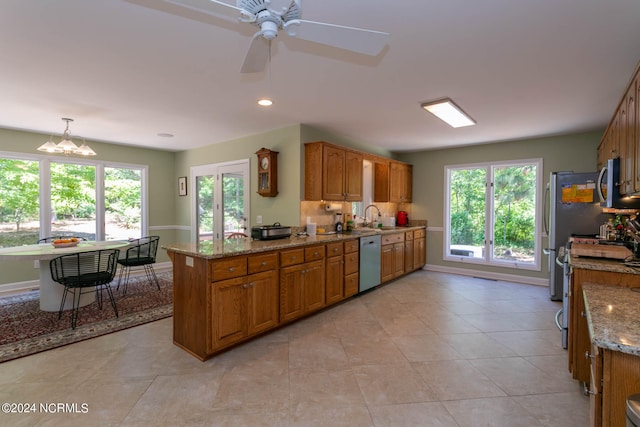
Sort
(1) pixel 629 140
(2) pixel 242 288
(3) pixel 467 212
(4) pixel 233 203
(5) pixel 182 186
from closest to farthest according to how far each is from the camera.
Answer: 1. (1) pixel 629 140
2. (2) pixel 242 288
3. (4) pixel 233 203
4. (3) pixel 467 212
5. (5) pixel 182 186

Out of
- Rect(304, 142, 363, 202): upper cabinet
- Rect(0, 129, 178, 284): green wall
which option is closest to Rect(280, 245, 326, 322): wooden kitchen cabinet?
Rect(304, 142, 363, 202): upper cabinet

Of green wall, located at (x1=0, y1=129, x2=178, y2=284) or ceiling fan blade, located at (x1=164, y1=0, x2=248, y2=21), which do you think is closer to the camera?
ceiling fan blade, located at (x1=164, y1=0, x2=248, y2=21)

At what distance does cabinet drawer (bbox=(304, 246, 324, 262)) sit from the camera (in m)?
3.46

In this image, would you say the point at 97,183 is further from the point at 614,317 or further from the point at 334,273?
the point at 614,317

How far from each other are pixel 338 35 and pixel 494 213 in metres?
5.13

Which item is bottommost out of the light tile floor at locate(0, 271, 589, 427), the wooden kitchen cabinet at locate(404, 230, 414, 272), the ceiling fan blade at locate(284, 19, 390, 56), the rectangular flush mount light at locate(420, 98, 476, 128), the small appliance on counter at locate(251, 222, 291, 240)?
the light tile floor at locate(0, 271, 589, 427)

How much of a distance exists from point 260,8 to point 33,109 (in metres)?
3.82

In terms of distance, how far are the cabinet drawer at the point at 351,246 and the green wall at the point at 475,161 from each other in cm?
258

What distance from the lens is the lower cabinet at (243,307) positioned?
2.61 m

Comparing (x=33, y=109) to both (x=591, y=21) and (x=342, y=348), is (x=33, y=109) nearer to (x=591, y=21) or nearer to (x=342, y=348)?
(x=342, y=348)

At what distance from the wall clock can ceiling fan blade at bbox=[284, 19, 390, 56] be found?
2865mm

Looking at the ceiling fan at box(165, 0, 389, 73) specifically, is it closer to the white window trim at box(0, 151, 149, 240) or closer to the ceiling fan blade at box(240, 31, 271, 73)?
the ceiling fan blade at box(240, 31, 271, 73)

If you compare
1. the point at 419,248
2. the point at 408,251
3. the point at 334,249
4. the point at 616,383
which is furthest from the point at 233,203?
the point at 616,383

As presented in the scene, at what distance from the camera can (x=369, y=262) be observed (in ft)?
14.8
